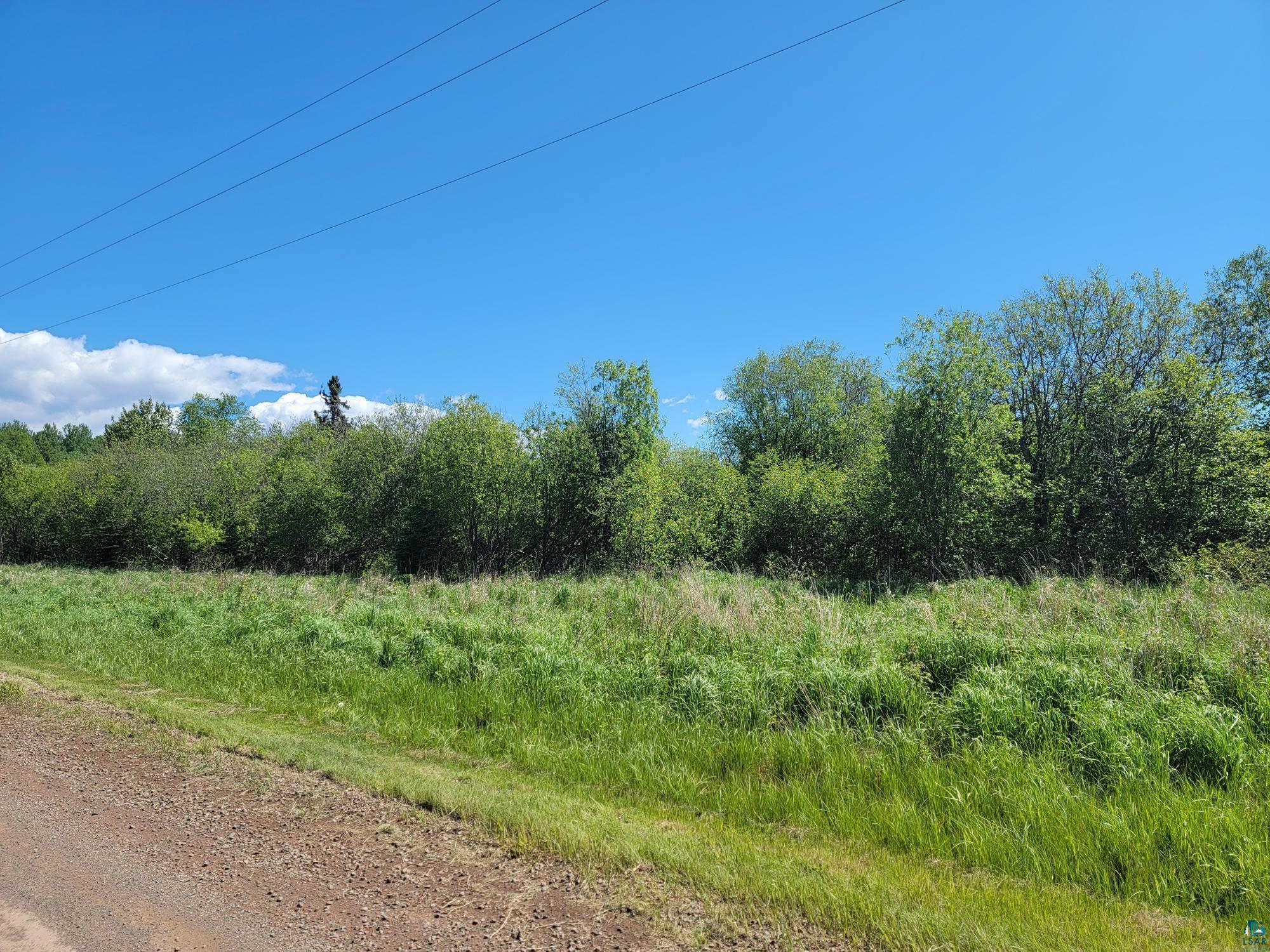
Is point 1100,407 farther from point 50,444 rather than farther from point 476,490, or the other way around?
point 50,444

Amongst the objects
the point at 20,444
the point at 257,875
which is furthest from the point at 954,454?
the point at 20,444

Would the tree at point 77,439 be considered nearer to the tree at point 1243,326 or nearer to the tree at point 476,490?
the tree at point 476,490

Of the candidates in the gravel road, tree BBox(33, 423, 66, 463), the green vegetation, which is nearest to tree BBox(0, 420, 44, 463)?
tree BBox(33, 423, 66, 463)

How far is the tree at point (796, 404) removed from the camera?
3833cm

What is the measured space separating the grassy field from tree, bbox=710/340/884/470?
28.1 meters

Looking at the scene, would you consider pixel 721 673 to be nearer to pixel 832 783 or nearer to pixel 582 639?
Answer: pixel 832 783

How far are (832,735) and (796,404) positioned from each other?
35893 millimetres

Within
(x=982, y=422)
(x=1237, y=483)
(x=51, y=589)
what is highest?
(x=982, y=422)

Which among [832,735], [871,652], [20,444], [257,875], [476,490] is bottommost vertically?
[257,875]

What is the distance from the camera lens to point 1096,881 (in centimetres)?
361

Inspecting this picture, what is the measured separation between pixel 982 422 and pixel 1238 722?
13.3 m

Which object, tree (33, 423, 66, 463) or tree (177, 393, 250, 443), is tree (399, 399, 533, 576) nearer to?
tree (177, 393, 250, 443)

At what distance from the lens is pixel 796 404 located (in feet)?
129

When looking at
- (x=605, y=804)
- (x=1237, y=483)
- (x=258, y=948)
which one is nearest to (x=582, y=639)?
(x=605, y=804)
